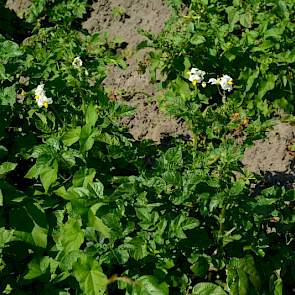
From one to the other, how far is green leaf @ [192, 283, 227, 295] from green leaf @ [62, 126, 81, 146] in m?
0.84

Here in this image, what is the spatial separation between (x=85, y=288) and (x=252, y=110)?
200 centimetres

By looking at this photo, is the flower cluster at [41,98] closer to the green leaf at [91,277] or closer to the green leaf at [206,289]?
the green leaf at [91,277]

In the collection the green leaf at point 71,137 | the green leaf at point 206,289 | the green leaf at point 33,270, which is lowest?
the green leaf at point 33,270

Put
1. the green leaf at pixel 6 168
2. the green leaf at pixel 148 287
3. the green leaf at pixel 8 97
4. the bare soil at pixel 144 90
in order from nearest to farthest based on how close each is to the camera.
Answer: the green leaf at pixel 148 287
the green leaf at pixel 6 168
the green leaf at pixel 8 97
the bare soil at pixel 144 90

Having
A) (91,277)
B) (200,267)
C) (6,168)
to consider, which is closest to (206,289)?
(200,267)

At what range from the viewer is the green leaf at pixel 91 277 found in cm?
225

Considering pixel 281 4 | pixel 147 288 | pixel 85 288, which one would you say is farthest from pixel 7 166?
pixel 281 4

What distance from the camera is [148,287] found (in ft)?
7.44

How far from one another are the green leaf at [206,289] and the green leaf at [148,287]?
22 centimetres

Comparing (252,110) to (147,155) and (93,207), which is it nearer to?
(147,155)

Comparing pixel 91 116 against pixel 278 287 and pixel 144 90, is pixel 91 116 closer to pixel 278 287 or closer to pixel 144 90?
pixel 278 287

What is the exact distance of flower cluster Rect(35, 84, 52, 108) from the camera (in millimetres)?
2752

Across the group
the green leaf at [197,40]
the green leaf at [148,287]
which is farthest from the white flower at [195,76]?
the green leaf at [148,287]

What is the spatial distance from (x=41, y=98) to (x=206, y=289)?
1.18m
